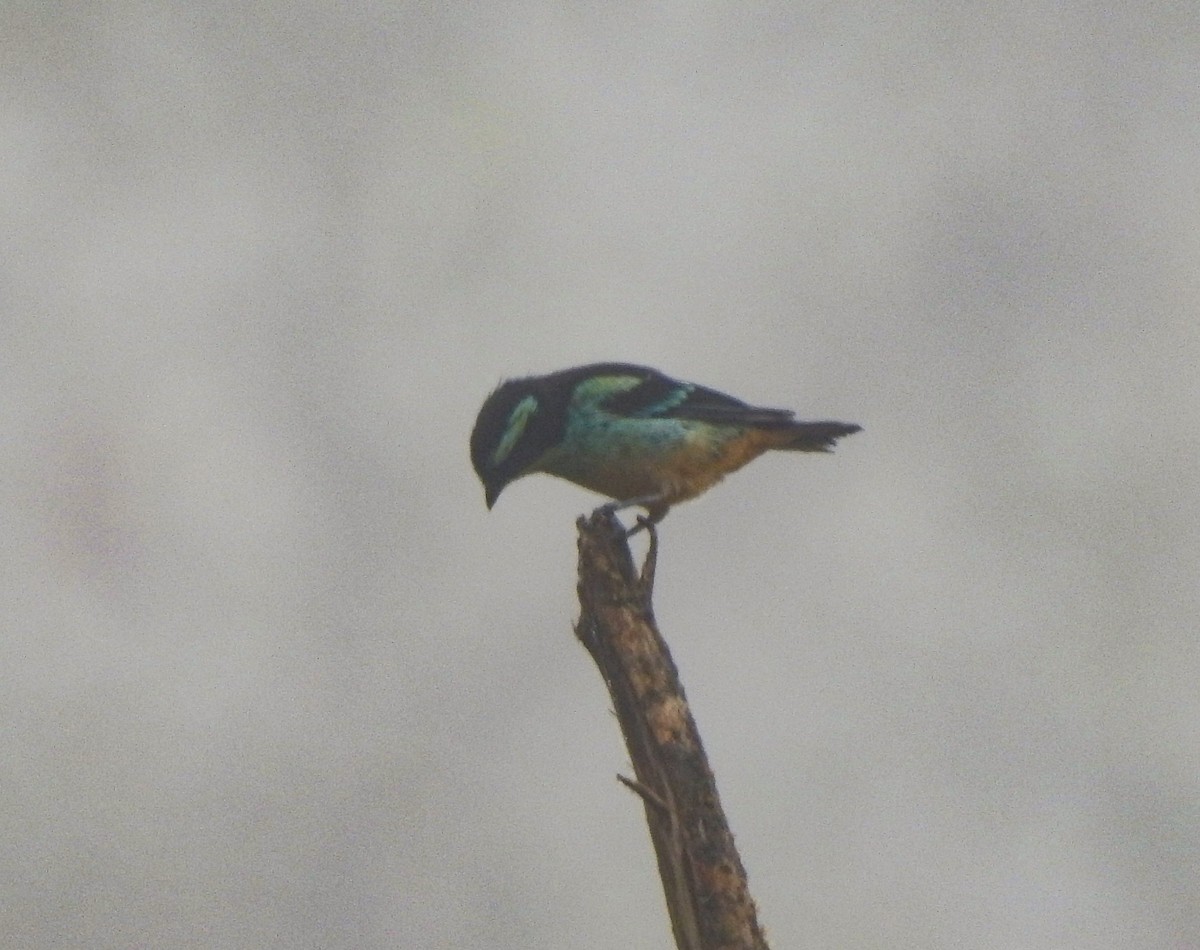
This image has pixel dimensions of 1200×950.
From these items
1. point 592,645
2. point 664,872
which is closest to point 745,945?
point 664,872

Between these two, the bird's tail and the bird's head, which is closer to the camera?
the bird's head

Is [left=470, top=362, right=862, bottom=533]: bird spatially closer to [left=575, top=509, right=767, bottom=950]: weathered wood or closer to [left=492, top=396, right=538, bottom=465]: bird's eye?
[left=492, top=396, right=538, bottom=465]: bird's eye

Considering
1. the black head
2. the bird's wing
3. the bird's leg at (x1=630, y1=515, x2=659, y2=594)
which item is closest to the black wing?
the bird's wing

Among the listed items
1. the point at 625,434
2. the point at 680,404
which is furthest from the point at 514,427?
the point at 680,404

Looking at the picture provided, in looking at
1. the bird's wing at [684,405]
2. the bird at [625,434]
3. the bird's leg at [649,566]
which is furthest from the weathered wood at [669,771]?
the bird's wing at [684,405]

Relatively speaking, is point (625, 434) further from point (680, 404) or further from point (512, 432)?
point (512, 432)

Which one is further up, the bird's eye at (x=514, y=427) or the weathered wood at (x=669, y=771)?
the bird's eye at (x=514, y=427)

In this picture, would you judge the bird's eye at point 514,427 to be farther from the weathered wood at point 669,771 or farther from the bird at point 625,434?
the weathered wood at point 669,771
